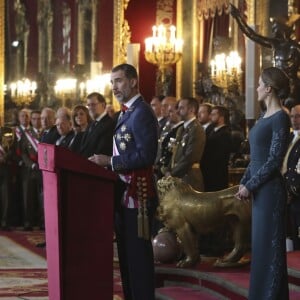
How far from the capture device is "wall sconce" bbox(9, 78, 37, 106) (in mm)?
16484

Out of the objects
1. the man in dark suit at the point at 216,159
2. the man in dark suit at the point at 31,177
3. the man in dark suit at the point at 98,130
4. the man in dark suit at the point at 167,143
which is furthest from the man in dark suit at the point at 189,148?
the man in dark suit at the point at 31,177

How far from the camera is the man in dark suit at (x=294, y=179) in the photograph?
24.7ft

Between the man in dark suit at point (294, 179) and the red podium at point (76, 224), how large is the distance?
3.01 metres

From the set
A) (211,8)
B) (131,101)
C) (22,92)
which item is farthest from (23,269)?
(22,92)

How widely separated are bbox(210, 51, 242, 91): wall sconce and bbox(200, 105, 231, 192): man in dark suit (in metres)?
2.52

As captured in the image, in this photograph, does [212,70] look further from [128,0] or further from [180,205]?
[180,205]

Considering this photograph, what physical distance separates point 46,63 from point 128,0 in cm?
255

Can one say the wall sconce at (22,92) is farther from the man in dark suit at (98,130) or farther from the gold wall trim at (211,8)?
the man in dark suit at (98,130)

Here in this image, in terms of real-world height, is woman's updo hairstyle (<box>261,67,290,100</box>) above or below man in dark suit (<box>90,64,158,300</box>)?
above

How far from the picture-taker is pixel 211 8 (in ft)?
41.5

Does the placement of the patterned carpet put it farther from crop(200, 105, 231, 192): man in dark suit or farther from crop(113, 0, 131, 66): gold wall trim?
crop(113, 0, 131, 66): gold wall trim

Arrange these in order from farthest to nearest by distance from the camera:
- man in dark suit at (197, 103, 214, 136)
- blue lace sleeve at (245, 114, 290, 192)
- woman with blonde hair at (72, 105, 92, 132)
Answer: woman with blonde hair at (72, 105, 92, 132) < man in dark suit at (197, 103, 214, 136) < blue lace sleeve at (245, 114, 290, 192)

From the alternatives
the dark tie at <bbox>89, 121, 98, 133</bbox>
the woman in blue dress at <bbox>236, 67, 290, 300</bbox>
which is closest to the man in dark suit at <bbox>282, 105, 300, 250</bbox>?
the dark tie at <bbox>89, 121, 98, 133</bbox>

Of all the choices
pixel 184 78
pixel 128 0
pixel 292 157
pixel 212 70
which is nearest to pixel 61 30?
pixel 128 0
